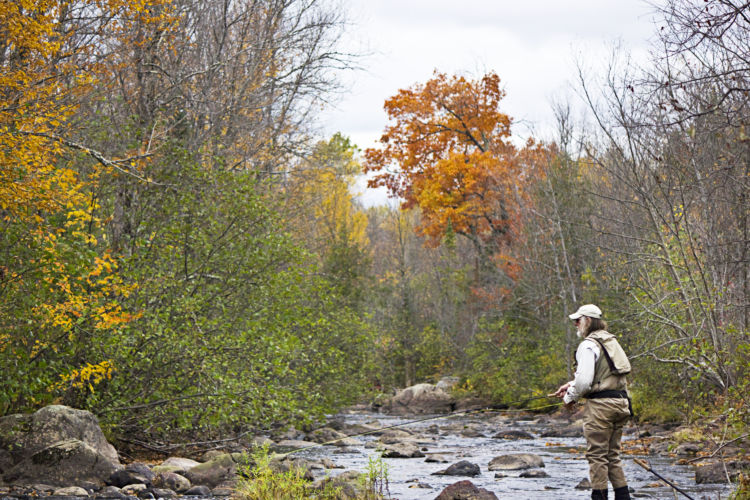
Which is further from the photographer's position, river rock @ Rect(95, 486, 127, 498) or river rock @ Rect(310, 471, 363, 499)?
river rock @ Rect(95, 486, 127, 498)

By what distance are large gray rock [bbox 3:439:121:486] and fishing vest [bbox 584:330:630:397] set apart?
6866 mm

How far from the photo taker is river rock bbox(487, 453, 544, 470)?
13227 millimetres

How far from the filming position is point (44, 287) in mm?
10344

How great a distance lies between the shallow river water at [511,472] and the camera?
34.7 ft

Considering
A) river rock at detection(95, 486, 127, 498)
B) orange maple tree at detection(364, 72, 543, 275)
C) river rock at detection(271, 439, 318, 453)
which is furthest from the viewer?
orange maple tree at detection(364, 72, 543, 275)

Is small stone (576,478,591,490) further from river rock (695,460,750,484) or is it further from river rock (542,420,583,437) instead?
river rock (542,420,583,437)

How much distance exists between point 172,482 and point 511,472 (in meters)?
5.42

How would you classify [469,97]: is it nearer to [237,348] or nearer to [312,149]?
[312,149]

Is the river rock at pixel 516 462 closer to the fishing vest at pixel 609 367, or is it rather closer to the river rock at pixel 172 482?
the river rock at pixel 172 482

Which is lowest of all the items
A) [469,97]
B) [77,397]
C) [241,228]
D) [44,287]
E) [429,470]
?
[429,470]

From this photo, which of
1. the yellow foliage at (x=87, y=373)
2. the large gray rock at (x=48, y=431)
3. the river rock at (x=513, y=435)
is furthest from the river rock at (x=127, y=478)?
the river rock at (x=513, y=435)

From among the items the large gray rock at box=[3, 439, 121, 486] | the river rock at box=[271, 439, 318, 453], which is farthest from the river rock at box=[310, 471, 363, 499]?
the river rock at box=[271, 439, 318, 453]

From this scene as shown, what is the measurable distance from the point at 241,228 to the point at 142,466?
15.2 feet

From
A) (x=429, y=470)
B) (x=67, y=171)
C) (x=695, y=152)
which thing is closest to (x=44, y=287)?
(x=67, y=171)
